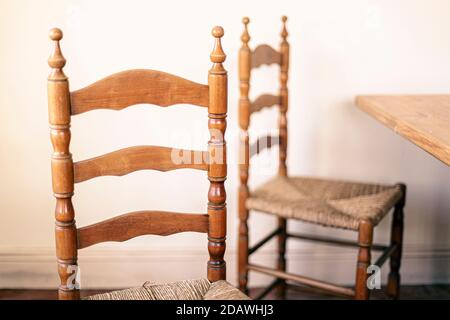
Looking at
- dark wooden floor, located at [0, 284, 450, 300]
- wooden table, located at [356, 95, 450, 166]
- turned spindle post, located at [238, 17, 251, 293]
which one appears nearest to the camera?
wooden table, located at [356, 95, 450, 166]

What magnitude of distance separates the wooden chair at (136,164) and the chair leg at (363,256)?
606mm

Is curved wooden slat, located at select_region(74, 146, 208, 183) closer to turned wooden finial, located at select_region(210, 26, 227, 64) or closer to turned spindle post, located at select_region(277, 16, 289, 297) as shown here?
turned wooden finial, located at select_region(210, 26, 227, 64)

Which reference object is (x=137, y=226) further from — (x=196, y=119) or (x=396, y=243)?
(x=396, y=243)

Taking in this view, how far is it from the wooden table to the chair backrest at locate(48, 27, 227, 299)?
521mm

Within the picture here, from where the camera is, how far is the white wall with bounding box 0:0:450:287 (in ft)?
7.73

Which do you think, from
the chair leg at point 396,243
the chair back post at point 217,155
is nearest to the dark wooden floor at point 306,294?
the chair leg at point 396,243

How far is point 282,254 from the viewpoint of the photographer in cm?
244

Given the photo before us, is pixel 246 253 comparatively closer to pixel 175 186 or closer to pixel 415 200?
pixel 175 186

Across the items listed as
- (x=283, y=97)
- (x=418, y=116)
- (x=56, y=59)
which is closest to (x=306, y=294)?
(x=283, y=97)

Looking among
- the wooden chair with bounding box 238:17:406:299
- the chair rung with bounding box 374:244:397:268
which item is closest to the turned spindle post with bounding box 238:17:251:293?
the wooden chair with bounding box 238:17:406:299

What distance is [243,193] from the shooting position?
6.94ft

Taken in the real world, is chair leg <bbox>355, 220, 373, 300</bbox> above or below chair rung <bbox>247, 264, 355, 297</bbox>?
above

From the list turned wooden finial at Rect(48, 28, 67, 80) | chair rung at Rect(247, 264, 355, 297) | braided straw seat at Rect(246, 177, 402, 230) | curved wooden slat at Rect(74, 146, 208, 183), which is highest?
turned wooden finial at Rect(48, 28, 67, 80)

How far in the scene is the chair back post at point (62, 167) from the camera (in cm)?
126
